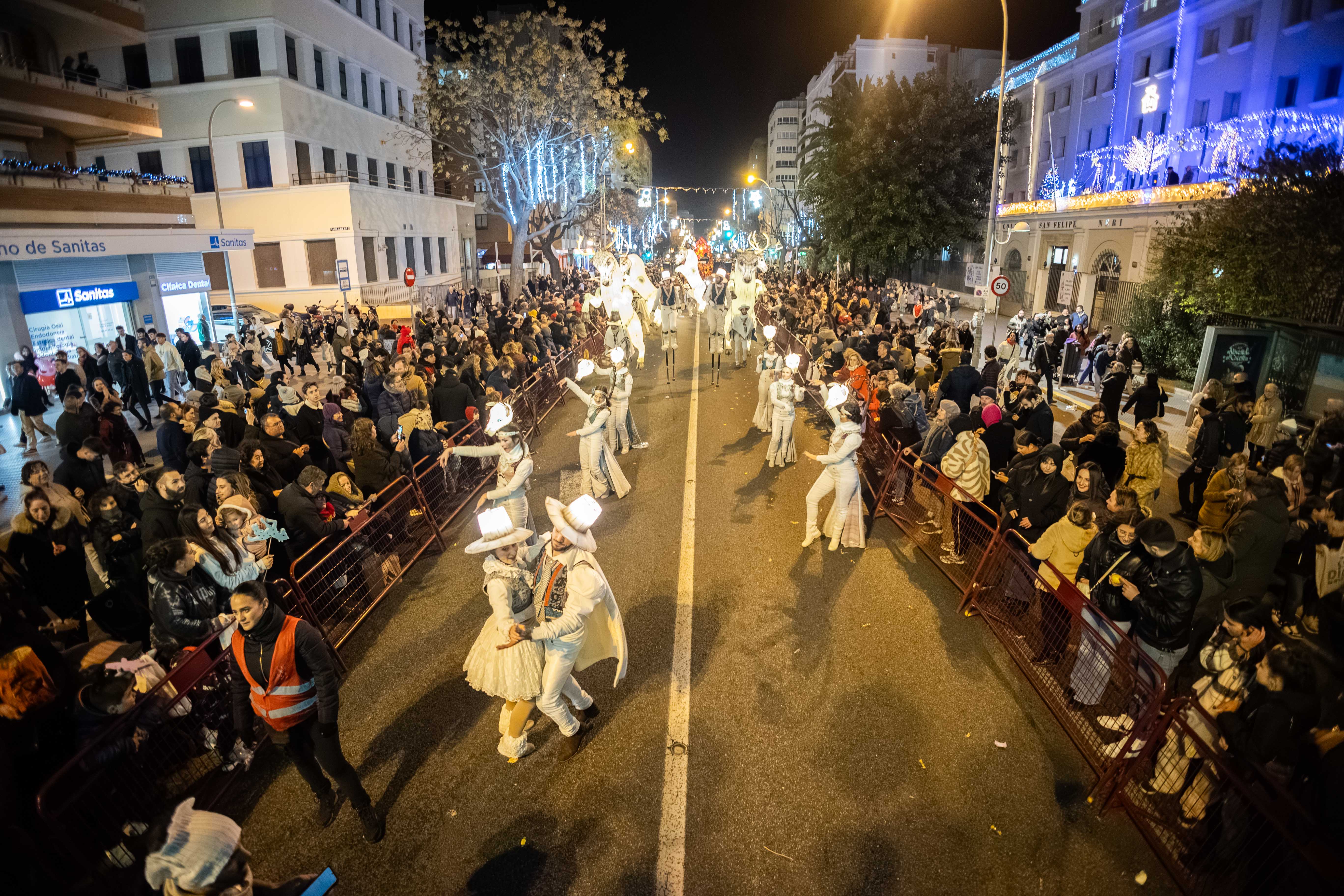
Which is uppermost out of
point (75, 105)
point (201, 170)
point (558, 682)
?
point (201, 170)

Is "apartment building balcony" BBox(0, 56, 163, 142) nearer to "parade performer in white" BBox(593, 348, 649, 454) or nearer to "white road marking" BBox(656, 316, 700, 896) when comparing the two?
"parade performer in white" BBox(593, 348, 649, 454)

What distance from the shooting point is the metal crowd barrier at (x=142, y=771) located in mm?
3494

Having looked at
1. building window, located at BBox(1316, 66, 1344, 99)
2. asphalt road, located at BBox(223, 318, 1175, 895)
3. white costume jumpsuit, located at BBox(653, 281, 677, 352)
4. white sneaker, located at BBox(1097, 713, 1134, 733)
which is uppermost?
building window, located at BBox(1316, 66, 1344, 99)

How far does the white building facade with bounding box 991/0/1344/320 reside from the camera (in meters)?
21.0

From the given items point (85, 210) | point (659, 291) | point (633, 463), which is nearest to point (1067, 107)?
point (659, 291)

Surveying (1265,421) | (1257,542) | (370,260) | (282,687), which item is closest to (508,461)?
(282,687)

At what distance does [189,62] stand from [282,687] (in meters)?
34.7

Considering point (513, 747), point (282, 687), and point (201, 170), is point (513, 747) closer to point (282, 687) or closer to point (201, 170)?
point (282, 687)

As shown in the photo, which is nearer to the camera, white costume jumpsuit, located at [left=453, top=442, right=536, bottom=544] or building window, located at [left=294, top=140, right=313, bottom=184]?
white costume jumpsuit, located at [left=453, top=442, right=536, bottom=544]

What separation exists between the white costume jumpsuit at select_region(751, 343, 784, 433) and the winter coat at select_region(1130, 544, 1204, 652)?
24.2 feet

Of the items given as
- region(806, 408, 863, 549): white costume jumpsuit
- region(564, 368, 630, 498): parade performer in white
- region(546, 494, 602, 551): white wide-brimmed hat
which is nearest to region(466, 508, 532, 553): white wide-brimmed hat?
region(546, 494, 602, 551): white wide-brimmed hat

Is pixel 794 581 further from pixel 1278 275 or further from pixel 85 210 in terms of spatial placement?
pixel 85 210

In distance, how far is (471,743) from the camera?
503 centimetres

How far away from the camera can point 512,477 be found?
725 centimetres
